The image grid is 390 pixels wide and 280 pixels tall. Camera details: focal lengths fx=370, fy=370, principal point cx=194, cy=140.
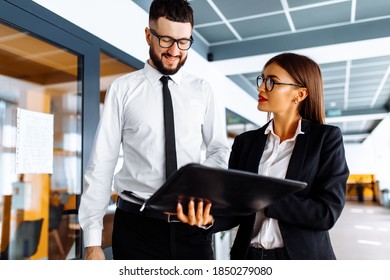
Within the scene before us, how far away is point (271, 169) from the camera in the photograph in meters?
1.28

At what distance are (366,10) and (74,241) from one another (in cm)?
344

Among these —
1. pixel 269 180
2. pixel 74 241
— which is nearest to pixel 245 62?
pixel 74 241

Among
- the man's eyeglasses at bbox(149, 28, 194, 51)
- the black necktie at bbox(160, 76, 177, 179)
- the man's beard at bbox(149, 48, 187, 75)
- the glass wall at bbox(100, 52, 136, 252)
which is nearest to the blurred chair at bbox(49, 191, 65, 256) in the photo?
the glass wall at bbox(100, 52, 136, 252)

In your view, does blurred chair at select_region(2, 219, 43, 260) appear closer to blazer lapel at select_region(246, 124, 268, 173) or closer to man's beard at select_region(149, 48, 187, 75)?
man's beard at select_region(149, 48, 187, 75)

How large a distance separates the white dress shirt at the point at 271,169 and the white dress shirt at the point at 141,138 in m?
0.27

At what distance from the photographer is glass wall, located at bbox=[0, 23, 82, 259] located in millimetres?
2056

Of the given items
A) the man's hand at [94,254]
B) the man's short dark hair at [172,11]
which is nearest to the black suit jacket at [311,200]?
the man's hand at [94,254]

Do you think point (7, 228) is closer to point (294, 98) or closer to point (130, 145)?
point (130, 145)

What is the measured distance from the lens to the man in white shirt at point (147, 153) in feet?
4.54

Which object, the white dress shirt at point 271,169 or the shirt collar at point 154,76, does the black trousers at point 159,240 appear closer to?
the white dress shirt at point 271,169

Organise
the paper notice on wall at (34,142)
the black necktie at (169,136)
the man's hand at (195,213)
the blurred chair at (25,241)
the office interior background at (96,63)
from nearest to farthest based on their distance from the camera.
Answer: the man's hand at (195,213), the black necktie at (169,136), the paper notice on wall at (34,142), the office interior background at (96,63), the blurred chair at (25,241)

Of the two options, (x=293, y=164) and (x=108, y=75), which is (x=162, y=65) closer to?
(x=293, y=164)

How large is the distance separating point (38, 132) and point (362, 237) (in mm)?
7124

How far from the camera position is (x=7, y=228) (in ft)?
10.2
